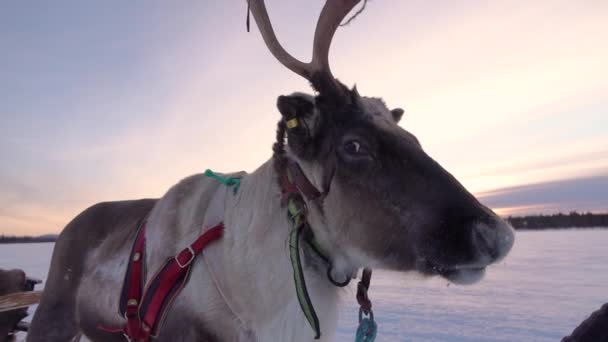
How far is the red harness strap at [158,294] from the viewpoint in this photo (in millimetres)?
2125

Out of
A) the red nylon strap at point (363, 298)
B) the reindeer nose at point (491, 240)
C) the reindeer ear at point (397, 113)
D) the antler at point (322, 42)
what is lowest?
the red nylon strap at point (363, 298)

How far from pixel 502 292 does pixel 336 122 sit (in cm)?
893

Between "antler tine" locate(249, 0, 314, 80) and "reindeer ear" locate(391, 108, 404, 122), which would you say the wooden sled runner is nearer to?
"antler tine" locate(249, 0, 314, 80)

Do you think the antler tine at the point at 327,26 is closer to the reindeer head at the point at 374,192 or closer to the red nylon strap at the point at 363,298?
the reindeer head at the point at 374,192

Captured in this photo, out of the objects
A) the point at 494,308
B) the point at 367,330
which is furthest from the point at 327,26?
the point at 494,308

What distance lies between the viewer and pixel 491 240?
1.51m

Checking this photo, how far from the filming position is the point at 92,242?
3002 mm

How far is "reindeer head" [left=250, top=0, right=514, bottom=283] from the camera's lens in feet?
5.19

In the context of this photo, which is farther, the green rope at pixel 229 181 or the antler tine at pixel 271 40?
the green rope at pixel 229 181

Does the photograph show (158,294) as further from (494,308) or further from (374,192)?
(494,308)

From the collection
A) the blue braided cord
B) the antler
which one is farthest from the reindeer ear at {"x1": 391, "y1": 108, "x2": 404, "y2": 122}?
the blue braided cord

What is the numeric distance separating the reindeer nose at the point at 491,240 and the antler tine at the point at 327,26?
1.12 metres

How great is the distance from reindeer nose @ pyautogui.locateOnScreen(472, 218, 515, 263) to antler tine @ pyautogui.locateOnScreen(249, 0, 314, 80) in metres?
1.18

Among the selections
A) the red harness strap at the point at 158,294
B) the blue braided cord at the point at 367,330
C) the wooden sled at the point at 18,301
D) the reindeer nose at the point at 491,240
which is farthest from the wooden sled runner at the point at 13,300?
the reindeer nose at the point at 491,240
